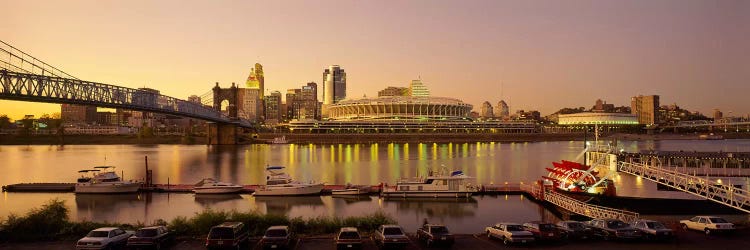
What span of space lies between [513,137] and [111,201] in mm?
167409

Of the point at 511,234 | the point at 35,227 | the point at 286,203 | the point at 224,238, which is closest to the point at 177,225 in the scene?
the point at 224,238

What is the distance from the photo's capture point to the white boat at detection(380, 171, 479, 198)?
37062 millimetres

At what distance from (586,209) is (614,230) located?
29.9 ft

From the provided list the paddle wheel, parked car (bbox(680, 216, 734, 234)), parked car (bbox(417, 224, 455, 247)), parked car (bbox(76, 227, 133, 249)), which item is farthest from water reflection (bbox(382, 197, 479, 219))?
parked car (bbox(76, 227, 133, 249))

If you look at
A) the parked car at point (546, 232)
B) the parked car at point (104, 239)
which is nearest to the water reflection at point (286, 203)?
the parked car at point (104, 239)

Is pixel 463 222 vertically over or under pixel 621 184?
under

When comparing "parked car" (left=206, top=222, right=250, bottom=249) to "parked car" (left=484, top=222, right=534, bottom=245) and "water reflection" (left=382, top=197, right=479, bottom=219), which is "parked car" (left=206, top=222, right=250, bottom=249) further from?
"water reflection" (left=382, top=197, right=479, bottom=219)

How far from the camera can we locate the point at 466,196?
37.1 m

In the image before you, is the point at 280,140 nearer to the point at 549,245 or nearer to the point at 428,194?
the point at 428,194

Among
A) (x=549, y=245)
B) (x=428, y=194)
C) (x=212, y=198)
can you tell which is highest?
(x=549, y=245)

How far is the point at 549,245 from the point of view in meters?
17.8

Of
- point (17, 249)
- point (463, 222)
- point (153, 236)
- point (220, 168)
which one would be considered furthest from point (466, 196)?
point (220, 168)

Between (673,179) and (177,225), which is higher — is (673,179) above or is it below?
above

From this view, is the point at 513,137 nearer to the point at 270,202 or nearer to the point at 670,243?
the point at 270,202
